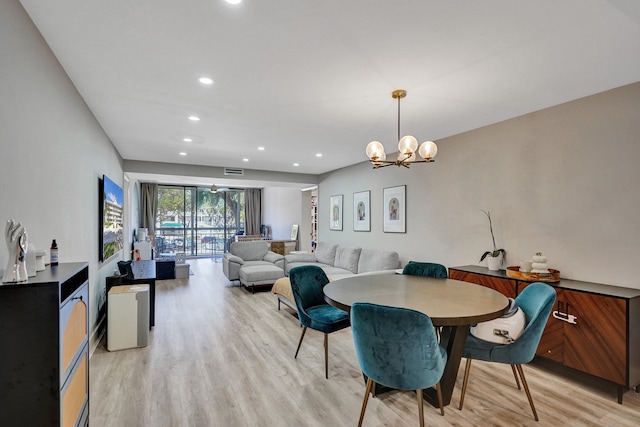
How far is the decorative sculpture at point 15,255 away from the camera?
1433mm

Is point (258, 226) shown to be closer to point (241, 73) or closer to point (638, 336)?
point (241, 73)

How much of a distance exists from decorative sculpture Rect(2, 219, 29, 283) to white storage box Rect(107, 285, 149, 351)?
7.24 feet

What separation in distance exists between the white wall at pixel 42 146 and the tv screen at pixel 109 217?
41 cm

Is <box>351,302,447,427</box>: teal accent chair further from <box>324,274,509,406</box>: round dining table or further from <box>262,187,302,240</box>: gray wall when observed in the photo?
<box>262,187,302,240</box>: gray wall

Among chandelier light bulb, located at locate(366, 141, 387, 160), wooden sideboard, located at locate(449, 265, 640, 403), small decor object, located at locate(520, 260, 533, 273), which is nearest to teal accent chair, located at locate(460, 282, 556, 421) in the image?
wooden sideboard, located at locate(449, 265, 640, 403)

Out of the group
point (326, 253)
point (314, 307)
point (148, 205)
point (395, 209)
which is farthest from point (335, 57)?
point (148, 205)

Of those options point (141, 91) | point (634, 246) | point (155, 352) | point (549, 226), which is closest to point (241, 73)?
point (141, 91)

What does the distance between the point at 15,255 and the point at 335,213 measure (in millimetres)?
6143

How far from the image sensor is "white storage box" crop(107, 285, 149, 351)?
342cm

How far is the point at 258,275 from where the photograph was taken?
604cm

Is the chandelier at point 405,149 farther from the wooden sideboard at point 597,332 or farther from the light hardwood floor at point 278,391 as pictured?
the light hardwood floor at point 278,391

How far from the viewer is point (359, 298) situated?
7.83 feet

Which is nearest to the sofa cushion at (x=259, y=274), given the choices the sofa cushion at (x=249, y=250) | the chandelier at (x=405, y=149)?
the sofa cushion at (x=249, y=250)

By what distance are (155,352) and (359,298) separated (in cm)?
243
